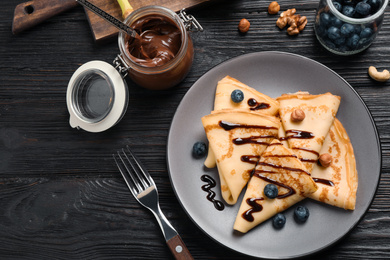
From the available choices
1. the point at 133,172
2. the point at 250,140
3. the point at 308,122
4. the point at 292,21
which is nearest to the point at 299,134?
the point at 308,122

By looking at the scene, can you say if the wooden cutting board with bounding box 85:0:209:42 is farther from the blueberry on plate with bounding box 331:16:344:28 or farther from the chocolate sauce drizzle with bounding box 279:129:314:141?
the chocolate sauce drizzle with bounding box 279:129:314:141

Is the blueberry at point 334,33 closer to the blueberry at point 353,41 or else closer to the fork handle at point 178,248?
the blueberry at point 353,41

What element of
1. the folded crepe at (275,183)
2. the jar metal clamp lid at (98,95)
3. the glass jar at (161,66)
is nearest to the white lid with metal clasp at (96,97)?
the jar metal clamp lid at (98,95)

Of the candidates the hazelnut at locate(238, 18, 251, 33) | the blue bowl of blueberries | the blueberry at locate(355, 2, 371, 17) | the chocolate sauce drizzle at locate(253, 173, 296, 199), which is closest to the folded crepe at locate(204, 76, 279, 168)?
the chocolate sauce drizzle at locate(253, 173, 296, 199)

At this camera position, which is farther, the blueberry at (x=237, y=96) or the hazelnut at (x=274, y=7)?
the hazelnut at (x=274, y=7)

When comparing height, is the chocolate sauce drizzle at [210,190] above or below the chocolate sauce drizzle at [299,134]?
below

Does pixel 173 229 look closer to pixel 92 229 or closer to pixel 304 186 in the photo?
pixel 92 229
